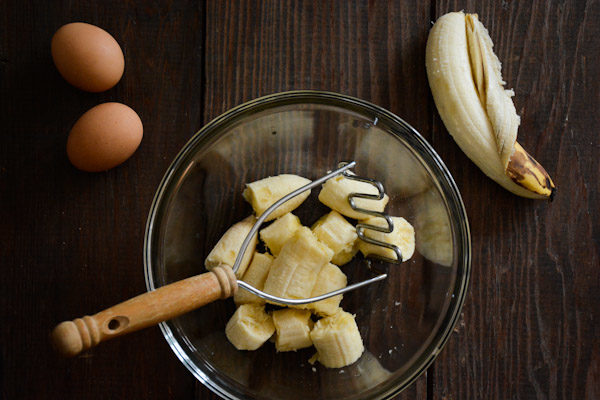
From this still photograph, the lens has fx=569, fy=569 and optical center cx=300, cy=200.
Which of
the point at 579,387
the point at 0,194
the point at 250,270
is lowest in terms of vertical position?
the point at 579,387

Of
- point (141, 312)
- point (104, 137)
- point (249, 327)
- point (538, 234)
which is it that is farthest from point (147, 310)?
point (538, 234)

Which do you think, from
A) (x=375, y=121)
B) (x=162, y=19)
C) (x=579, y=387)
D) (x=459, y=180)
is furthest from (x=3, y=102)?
(x=579, y=387)

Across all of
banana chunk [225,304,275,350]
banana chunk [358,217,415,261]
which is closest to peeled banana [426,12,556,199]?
banana chunk [358,217,415,261]

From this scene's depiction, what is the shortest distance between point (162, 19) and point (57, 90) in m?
0.18

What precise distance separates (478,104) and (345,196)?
9.0 inches

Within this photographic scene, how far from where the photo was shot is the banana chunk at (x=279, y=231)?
0.73m

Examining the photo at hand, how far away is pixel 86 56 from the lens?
75cm

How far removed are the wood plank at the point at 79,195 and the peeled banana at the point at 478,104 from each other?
343mm

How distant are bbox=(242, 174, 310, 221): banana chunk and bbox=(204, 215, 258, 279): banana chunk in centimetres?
3

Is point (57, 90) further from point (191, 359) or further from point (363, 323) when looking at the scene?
point (363, 323)

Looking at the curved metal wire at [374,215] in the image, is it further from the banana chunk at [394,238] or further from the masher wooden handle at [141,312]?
the masher wooden handle at [141,312]

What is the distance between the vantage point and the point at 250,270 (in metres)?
0.73

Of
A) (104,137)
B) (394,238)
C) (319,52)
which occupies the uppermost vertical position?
(319,52)

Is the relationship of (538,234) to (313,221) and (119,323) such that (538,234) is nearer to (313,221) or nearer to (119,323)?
(313,221)
